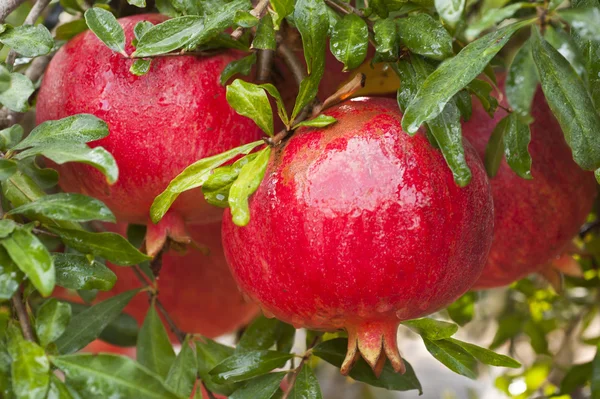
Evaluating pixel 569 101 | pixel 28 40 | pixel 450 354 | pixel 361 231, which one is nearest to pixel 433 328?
pixel 450 354

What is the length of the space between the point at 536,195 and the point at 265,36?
1.55 ft

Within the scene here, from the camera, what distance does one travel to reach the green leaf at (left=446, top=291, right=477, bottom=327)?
1.40 meters

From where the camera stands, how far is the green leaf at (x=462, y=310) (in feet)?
4.60

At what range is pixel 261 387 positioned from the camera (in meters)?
0.92

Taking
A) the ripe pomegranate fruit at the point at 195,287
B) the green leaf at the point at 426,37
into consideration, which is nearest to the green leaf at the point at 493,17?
the green leaf at the point at 426,37

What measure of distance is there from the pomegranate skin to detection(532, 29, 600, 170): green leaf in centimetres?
34

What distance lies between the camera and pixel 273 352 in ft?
3.12

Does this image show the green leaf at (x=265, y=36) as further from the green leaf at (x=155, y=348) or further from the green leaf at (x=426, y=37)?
the green leaf at (x=155, y=348)

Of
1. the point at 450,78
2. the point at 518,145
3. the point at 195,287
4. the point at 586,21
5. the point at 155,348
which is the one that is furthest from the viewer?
the point at 195,287

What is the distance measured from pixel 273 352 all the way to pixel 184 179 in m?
0.26

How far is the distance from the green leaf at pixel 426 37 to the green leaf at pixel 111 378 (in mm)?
407

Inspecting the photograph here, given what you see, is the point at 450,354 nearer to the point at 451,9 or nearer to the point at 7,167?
the point at 451,9

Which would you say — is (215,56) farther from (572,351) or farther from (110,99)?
(572,351)

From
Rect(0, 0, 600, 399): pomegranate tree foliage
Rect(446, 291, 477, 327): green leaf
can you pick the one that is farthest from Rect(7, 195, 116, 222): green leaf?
Rect(446, 291, 477, 327): green leaf
